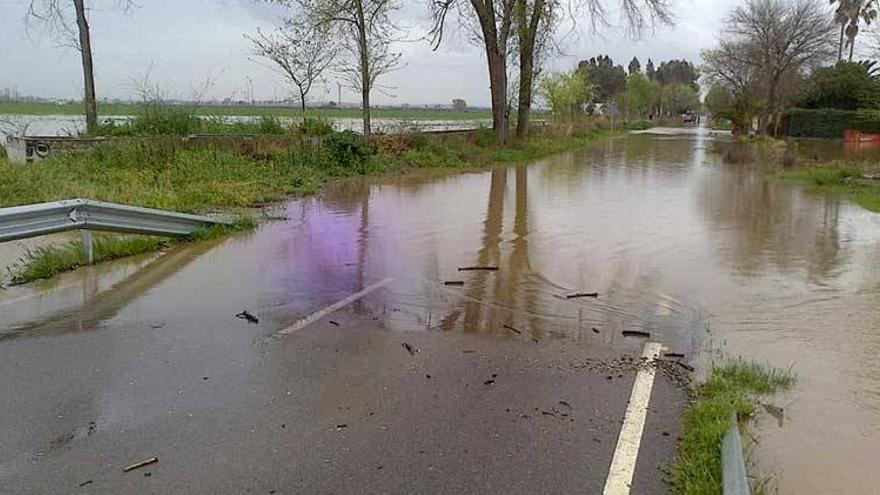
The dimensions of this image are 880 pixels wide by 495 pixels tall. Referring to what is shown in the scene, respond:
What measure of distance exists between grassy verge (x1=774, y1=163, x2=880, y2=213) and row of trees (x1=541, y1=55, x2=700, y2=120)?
107 ft

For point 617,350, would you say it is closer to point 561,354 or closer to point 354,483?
point 561,354

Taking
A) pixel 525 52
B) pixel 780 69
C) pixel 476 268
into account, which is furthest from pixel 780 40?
pixel 476 268

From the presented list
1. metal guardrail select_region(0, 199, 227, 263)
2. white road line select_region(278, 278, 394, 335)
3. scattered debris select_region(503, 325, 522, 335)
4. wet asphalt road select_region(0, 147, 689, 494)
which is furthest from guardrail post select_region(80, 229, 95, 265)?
scattered debris select_region(503, 325, 522, 335)

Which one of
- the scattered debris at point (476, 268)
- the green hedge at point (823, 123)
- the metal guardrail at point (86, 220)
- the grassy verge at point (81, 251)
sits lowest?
the scattered debris at point (476, 268)

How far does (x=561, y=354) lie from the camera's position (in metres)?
5.66

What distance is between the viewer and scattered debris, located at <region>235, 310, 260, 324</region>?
637 centimetres

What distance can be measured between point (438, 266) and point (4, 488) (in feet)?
19.1

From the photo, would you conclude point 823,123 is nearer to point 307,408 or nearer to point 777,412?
point 777,412

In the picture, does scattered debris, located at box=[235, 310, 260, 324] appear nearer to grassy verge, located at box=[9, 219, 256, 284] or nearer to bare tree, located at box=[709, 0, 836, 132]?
grassy verge, located at box=[9, 219, 256, 284]

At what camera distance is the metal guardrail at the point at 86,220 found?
23.7 feet

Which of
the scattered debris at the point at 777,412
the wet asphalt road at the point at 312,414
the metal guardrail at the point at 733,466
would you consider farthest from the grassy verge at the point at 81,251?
the scattered debris at the point at 777,412

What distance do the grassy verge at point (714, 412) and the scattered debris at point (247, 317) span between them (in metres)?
3.88

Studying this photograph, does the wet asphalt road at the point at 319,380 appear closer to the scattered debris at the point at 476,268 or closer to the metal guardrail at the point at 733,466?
the scattered debris at the point at 476,268

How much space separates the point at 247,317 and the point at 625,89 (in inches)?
4207
